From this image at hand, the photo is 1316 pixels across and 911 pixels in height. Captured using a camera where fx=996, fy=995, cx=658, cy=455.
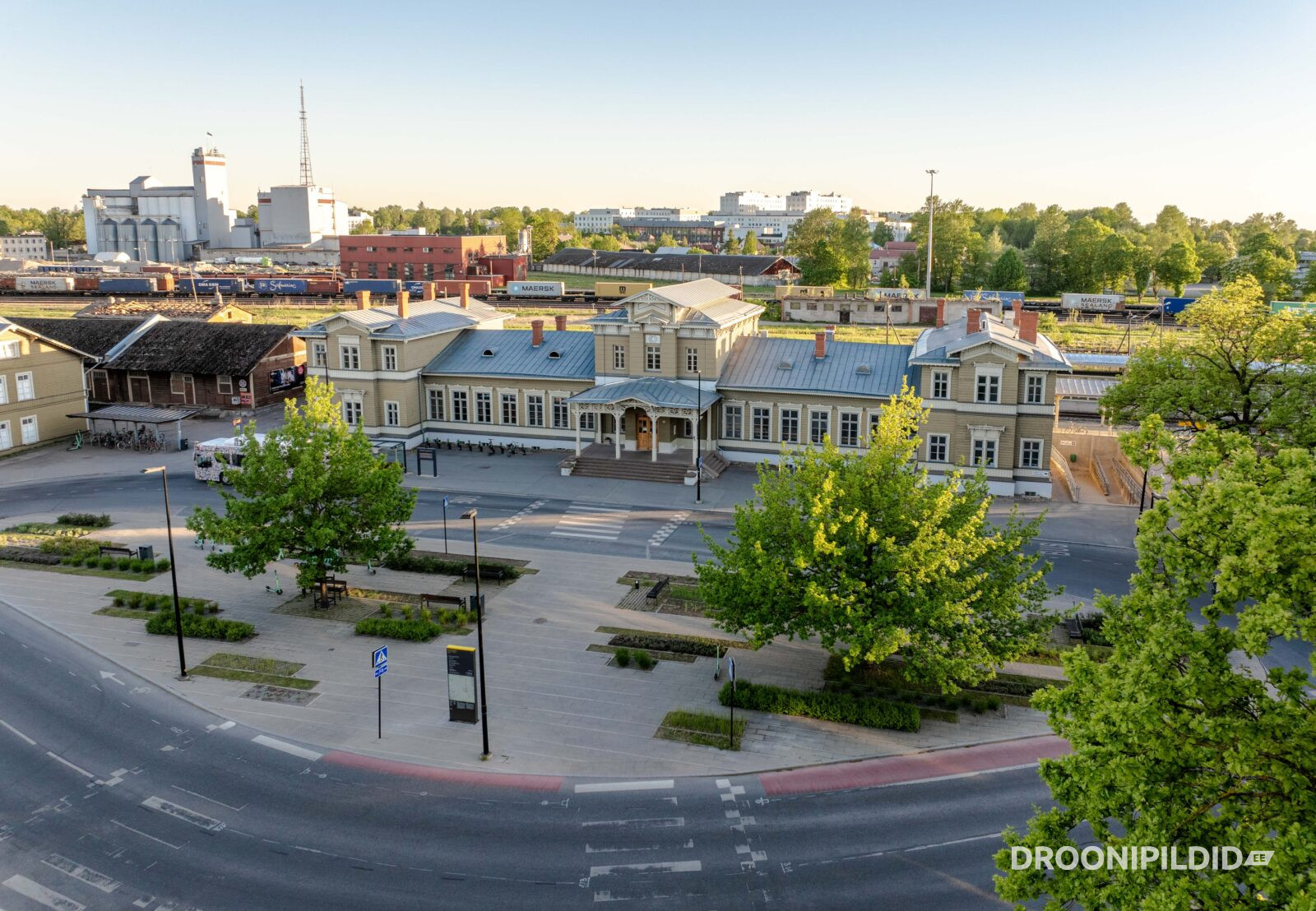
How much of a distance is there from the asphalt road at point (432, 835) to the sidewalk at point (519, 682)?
124 cm

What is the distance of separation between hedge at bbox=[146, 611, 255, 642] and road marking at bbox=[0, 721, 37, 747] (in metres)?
6.43

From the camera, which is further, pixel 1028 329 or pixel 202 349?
pixel 202 349

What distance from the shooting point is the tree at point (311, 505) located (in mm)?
35344

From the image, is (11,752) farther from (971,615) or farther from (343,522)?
(971,615)

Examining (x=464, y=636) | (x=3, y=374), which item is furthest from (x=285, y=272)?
(x=464, y=636)

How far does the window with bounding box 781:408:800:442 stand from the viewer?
57.4 m

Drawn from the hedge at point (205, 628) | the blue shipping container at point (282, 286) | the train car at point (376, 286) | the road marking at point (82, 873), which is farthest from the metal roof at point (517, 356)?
the blue shipping container at point (282, 286)

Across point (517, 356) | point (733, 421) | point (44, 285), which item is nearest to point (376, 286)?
point (44, 285)

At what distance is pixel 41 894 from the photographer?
845 inches

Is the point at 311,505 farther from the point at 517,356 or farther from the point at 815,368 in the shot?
the point at 815,368

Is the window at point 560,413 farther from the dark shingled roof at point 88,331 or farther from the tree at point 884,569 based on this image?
the dark shingled roof at point 88,331

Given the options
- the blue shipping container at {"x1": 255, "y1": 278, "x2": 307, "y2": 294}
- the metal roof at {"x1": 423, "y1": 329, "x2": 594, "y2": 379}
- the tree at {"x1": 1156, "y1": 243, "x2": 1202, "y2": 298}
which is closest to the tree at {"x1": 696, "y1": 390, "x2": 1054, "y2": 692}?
the metal roof at {"x1": 423, "y1": 329, "x2": 594, "y2": 379}

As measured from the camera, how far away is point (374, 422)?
63250 millimetres

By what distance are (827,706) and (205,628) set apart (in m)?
21.6
